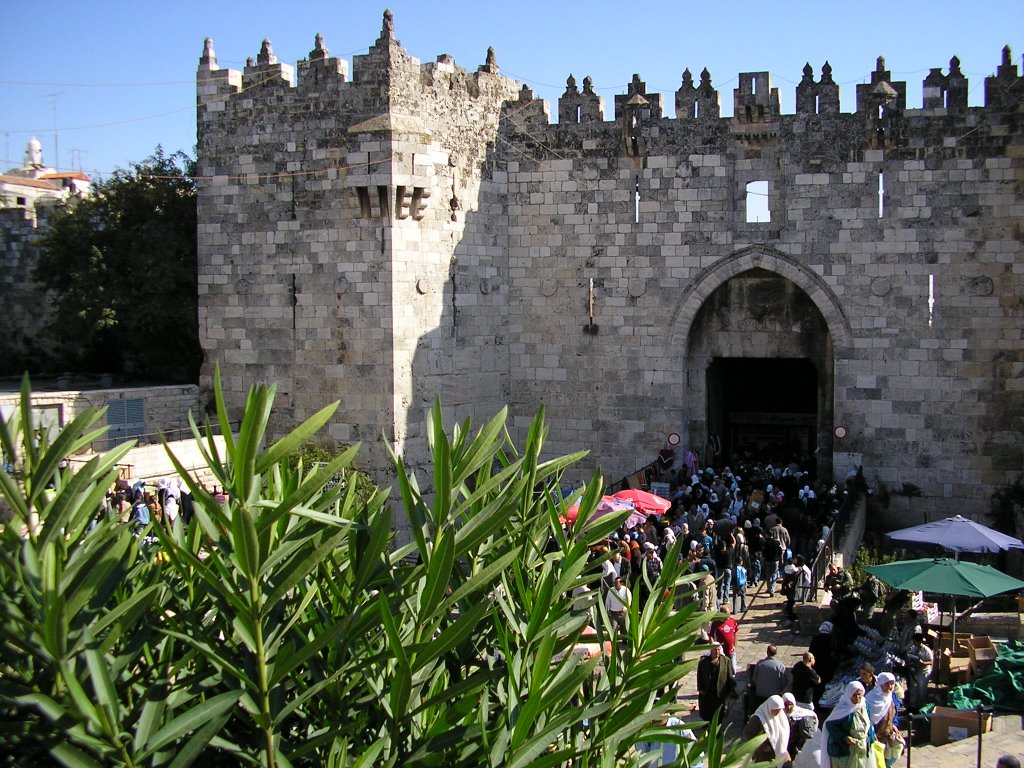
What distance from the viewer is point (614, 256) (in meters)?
19.2

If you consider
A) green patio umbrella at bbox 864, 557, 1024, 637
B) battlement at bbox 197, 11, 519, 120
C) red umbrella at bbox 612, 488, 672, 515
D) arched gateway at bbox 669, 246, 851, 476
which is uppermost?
battlement at bbox 197, 11, 519, 120

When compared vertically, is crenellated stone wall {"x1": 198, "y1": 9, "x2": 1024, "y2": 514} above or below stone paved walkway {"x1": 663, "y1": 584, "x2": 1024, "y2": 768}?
above

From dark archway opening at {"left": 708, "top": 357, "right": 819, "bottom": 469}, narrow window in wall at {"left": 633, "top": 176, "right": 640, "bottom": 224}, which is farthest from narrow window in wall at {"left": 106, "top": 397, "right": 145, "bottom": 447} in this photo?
dark archway opening at {"left": 708, "top": 357, "right": 819, "bottom": 469}

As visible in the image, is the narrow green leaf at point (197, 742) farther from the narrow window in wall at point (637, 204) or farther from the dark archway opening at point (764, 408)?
the dark archway opening at point (764, 408)

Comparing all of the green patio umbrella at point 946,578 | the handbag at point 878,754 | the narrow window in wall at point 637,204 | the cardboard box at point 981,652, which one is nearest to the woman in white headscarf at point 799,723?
the handbag at point 878,754

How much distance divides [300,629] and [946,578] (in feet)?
27.5

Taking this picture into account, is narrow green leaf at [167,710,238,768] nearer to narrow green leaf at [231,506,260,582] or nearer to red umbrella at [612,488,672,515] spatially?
narrow green leaf at [231,506,260,582]

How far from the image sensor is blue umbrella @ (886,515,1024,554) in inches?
485

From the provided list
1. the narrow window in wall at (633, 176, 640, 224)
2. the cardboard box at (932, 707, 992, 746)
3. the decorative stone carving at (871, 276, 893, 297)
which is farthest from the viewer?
the narrow window in wall at (633, 176, 640, 224)

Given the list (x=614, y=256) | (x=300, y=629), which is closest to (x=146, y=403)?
(x=614, y=256)

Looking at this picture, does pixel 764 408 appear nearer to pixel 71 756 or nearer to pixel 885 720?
pixel 885 720

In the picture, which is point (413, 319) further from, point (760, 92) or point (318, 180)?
point (760, 92)

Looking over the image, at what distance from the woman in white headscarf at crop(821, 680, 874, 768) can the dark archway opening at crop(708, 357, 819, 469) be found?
39.7ft

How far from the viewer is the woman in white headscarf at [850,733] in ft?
→ 24.2
